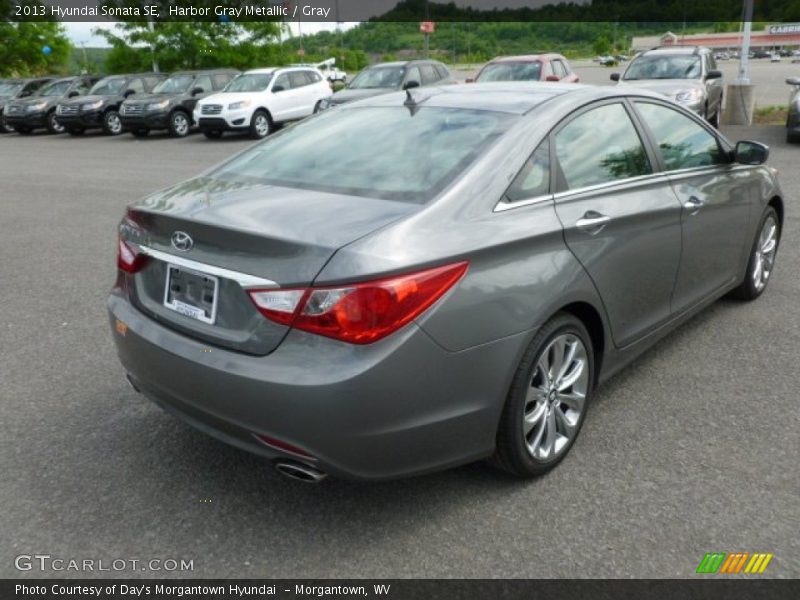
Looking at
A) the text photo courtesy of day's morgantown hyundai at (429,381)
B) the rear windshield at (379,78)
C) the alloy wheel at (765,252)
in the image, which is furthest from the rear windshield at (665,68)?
the text photo courtesy of day's morgantown hyundai at (429,381)

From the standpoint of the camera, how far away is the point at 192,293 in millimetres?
2797

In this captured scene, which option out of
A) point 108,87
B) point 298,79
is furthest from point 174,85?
point 298,79

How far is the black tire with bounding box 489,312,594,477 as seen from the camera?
9.40 feet

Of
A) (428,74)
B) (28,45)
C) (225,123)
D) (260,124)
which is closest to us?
(428,74)

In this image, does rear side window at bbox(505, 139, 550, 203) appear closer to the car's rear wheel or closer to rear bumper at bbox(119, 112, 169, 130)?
rear bumper at bbox(119, 112, 169, 130)

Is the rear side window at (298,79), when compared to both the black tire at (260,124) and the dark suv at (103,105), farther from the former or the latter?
the dark suv at (103,105)

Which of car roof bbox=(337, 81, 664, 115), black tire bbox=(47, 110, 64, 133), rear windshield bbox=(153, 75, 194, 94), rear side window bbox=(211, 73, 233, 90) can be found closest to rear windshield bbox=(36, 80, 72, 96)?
black tire bbox=(47, 110, 64, 133)

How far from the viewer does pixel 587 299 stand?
3.14 m

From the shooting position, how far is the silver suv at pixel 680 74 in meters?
13.1

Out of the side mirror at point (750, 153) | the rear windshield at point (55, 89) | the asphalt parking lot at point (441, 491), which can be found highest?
the rear windshield at point (55, 89)

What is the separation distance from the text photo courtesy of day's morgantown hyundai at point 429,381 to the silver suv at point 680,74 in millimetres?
9193

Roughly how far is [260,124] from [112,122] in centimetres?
590

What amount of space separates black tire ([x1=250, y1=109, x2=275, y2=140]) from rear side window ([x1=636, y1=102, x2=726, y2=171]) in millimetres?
15686

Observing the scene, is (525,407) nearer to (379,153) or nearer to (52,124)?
(379,153)
